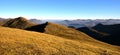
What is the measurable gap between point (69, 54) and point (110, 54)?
11.0 m

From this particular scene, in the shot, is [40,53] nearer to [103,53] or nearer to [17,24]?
[103,53]

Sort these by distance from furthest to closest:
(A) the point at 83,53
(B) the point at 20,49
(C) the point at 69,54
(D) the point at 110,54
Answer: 1. (D) the point at 110,54
2. (A) the point at 83,53
3. (C) the point at 69,54
4. (B) the point at 20,49

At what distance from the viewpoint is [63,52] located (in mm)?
34781

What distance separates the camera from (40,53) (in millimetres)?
31844

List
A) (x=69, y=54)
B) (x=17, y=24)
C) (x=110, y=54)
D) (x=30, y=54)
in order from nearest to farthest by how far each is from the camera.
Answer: (x=30, y=54) → (x=69, y=54) → (x=110, y=54) → (x=17, y=24)

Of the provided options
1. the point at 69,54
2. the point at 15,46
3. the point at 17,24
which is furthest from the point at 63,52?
the point at 17,24

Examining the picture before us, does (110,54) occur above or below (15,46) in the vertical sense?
below

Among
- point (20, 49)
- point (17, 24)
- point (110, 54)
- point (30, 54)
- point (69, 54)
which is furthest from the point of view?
point (17, 24)

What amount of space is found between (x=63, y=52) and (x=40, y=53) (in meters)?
4.90

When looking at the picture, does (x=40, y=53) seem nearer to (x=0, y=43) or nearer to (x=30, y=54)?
(x=30, y=54)

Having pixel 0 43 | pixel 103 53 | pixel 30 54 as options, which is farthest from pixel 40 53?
pixel 103 53

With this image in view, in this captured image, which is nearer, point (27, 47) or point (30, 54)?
point (30, 54)

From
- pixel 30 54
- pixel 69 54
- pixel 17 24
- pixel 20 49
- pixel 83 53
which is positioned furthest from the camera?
pixel 17 24

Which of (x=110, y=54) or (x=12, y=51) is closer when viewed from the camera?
(x=12, y=51)
